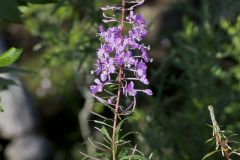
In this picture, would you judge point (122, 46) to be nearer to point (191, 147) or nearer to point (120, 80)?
point (120, 80)

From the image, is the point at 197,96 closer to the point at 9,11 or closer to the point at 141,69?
the point at 9,11

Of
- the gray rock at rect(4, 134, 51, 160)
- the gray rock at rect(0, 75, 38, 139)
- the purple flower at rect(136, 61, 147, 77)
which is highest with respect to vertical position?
the purple flower at rect(136, 61, 147, 77)

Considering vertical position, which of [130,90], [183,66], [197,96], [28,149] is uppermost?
[130,90]

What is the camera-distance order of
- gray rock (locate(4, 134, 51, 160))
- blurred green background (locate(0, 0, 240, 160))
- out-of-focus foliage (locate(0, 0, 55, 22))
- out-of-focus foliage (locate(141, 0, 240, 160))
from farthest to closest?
gray rock (locate(4, 134, 51, 160)) → out-of-focus foliage (locate(141, 0, 240, 160)) → blurred green background (locate(0, 0, 240, 160)) → out-of-focus foliage (locate(0, 0, 55, 22))

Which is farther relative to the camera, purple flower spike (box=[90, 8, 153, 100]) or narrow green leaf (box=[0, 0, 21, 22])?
narrow green leaf (box=[0, 0, 21, 22])

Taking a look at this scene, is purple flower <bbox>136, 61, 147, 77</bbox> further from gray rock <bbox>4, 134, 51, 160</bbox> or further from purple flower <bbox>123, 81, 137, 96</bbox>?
gray rock <bbox>4, 134, 51, 160</bbox>

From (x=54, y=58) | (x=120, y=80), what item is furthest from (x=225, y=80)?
(x=120, y=80)

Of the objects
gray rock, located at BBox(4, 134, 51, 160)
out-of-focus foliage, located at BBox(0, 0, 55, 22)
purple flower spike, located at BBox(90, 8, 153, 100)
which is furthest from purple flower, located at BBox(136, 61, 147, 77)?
gray rock, located at BBox(4, 134, 51, 160)

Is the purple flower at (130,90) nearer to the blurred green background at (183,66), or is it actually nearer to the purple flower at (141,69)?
the purple flower at (141,69)

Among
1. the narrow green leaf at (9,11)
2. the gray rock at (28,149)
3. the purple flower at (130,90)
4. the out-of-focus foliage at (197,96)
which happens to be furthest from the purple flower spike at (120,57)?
the gray rock at (28,149)

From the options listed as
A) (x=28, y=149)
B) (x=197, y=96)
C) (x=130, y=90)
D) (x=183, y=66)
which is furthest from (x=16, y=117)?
(x=130, y=90)

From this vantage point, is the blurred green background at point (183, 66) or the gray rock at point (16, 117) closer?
the blurred green background at point (183, 66)

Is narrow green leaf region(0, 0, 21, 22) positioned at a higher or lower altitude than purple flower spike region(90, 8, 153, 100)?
higher
